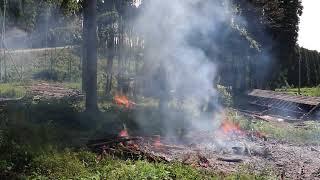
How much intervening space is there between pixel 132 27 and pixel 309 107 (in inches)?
494

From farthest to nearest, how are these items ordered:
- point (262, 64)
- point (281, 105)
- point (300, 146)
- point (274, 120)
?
point (262, 64)
point (281, 105)
point (274, 120)
point (300, 146)

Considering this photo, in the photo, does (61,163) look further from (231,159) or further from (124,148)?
(231,159)

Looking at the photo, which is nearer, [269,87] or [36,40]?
[269,87]

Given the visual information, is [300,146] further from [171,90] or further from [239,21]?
[239,21]

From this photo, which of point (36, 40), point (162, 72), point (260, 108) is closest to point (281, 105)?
point (260, 108)

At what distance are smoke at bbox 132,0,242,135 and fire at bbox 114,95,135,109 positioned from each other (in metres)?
Result: 1.56

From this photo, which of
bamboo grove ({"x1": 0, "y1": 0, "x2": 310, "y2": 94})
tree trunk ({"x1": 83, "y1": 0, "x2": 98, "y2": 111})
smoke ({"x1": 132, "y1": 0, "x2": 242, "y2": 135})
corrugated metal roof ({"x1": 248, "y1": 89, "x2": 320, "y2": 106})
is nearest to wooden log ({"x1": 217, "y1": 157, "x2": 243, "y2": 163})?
smoke ({"x1": 132, "y1": 0, "x2": 242, "y2": 135})

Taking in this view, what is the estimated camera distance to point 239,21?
31.8 metres

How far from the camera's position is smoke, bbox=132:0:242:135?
18.6 m

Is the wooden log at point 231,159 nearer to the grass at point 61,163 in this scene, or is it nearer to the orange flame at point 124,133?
the grass at point 61,163

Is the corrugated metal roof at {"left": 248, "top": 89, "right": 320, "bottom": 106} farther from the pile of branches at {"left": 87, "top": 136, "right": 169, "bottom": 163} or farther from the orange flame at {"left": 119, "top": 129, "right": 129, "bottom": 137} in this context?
the pile of branches at {"left": 87, "top": 136, "right": 169, "bottom": 163}

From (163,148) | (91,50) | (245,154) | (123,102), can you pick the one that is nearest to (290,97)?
(123,102)

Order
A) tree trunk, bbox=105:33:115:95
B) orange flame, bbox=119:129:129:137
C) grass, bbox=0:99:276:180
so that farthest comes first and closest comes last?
tree trunk, bbox=105:33:115:95
orange flame, bbox=119:129:129:137
grass, bbox=0:99:276:180

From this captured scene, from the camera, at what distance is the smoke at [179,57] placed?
1858cm
